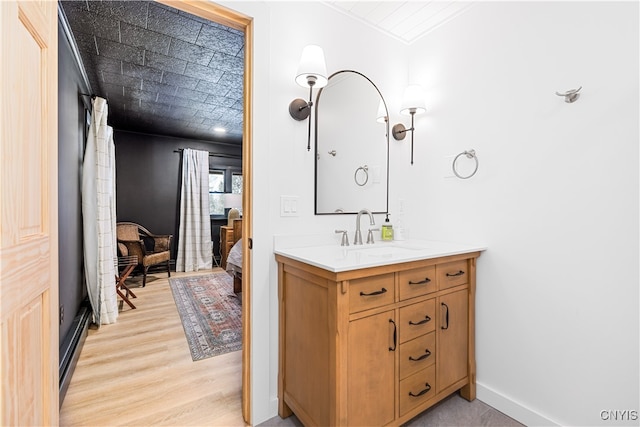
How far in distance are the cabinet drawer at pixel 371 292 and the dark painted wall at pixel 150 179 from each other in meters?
4.81

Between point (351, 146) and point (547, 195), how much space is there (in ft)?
3.70

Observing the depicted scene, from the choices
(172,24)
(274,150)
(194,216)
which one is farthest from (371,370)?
(194,216)

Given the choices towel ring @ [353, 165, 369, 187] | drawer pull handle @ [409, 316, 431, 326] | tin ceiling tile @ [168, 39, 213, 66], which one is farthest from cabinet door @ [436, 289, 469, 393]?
tin ceiling tile @ [168, 39, 213, 66]

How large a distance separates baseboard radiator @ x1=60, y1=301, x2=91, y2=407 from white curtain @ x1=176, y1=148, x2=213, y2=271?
222 cm

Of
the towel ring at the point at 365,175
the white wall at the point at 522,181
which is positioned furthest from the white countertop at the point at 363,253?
the towel ring at the point at 365,175

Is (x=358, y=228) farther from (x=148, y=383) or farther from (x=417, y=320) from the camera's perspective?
(x=148, y=383)

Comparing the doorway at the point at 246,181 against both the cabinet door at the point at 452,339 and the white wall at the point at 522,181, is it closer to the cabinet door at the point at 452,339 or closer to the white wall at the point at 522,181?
the white wall at the point at 522,181

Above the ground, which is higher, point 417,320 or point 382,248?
point 382,248

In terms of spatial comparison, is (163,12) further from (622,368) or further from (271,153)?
(622,368)

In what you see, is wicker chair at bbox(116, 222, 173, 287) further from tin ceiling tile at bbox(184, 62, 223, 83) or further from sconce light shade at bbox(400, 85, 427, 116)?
sconce light shade at bbox(400, 85, 427, 116)

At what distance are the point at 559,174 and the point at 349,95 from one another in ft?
4.12

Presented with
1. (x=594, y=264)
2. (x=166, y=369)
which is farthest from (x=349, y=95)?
(x=166, y=369)

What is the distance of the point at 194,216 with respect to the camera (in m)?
5.22

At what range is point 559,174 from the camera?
58.5 inches
